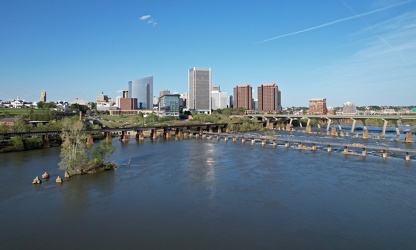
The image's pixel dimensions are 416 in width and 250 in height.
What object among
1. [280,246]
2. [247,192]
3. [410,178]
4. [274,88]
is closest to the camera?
[280,246]

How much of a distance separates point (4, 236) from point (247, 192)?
12.1m

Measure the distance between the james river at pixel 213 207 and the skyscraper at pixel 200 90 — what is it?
96.2m

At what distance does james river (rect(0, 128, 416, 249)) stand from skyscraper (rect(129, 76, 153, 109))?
478 ft

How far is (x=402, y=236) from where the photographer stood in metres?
12.3

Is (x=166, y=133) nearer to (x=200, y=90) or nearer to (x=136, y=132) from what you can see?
(x=136, y=132)

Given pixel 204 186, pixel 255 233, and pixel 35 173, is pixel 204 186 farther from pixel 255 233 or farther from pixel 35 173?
pixel 35 173

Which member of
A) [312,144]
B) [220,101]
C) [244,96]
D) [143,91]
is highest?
[143,91]

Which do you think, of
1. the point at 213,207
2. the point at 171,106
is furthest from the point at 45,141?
the point at 171,106

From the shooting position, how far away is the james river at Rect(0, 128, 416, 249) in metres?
11.9

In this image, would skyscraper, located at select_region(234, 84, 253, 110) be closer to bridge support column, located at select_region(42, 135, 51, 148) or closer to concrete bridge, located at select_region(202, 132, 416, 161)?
concrete bridge, located at select_region(202, 132, 416, 161)

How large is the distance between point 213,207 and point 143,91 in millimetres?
163156

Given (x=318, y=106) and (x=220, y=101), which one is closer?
(x=318, y=106)

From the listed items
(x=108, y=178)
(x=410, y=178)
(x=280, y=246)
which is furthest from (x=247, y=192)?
(x=410, y=178)

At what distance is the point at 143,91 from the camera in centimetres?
17238
